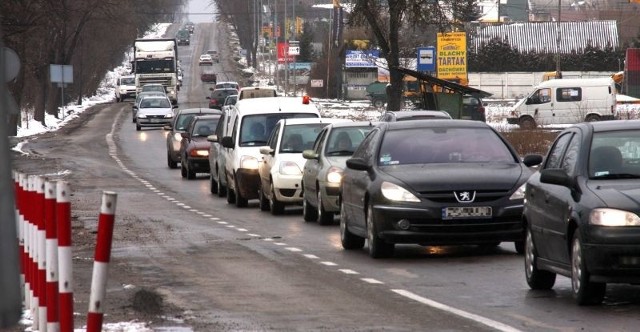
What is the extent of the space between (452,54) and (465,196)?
47.5m

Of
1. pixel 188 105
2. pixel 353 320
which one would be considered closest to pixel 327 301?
pixel 353 320

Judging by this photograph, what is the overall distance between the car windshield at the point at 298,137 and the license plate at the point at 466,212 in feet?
31.4

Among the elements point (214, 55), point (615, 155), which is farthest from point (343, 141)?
point (214, 55)

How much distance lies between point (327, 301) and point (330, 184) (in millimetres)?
9241

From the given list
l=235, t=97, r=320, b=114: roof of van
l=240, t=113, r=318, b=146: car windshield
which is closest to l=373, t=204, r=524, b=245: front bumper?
l=240, t=113, r=318, b=146: car windshield

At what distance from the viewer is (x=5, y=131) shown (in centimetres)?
962

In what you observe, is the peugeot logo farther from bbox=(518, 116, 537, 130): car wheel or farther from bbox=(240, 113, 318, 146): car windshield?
bbox=(518, 116, 537, 130): car wheel

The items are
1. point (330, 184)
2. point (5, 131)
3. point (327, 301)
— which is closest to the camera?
point (5, 131)

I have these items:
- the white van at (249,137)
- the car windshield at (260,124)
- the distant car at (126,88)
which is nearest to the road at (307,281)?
the white van at (249,137)

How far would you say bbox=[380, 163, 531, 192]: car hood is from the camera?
1645 centimetres

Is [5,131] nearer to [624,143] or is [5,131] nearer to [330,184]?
[624,143]

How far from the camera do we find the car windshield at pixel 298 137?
25.9 meters

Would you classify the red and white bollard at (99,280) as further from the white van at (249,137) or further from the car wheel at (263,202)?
the white van at (249,137)

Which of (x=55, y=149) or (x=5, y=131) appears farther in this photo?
(x=55, y=149)
